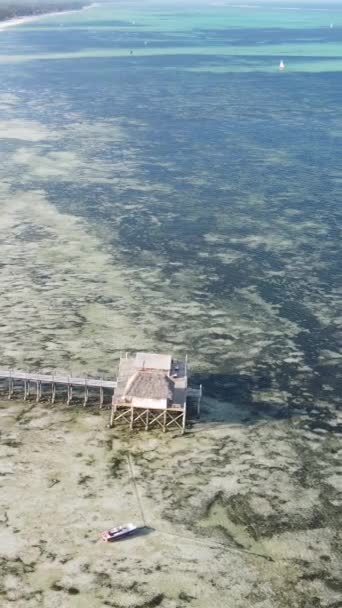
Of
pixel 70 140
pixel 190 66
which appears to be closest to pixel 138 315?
pixel 70 140

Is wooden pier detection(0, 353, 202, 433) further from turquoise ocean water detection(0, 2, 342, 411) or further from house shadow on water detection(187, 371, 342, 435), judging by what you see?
turquoise ocean water detection(0, 2, 342, 411)

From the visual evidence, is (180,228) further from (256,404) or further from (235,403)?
(256,404)

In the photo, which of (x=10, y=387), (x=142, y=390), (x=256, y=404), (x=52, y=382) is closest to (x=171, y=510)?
(x=142, y=390)

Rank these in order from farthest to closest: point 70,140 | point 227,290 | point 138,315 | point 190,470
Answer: point 70,140, point 227,290, point 138,315, point 190,470

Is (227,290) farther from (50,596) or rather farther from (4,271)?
(50,596)

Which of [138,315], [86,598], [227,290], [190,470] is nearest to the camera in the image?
[86,598]

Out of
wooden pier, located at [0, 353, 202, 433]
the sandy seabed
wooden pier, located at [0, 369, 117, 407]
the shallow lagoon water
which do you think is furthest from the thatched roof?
the shallow lagoon water

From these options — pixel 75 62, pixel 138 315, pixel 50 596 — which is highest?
pixel 75 62
